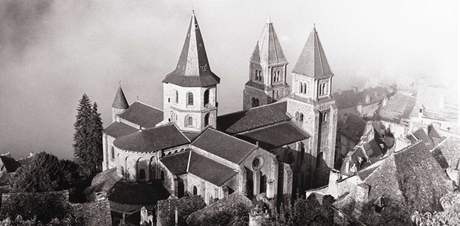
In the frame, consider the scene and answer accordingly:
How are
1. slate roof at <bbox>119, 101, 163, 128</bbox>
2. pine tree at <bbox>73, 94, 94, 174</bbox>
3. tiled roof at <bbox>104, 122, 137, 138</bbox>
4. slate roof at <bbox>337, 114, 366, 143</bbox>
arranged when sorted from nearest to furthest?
slate roof at <bbox>119, 101, 163, 128</bbox> → tiled roof at <bbox>104, 122, 137, 138</bbox> → pine tree at <bbox>73, 94, 94, 174</bbox> → slate roof at <bbox>337, 114, 366, 143</bbox>

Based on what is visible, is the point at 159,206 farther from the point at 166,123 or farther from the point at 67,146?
the point at 67,146

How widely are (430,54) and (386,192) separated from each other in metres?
62.3

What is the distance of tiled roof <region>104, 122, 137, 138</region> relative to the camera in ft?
211

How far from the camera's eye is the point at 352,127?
3255 inches

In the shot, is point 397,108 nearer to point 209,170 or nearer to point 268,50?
point 268,50

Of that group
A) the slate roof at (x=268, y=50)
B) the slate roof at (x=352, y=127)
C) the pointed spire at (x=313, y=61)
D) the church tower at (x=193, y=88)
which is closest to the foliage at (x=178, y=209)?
the church tower at (x=193, y=88)

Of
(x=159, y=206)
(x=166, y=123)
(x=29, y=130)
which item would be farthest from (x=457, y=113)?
(x=29, y=130)

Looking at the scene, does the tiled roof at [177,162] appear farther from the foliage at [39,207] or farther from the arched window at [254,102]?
the foliage at [39,207]

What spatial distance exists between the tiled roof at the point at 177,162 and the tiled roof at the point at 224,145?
1.52 meters

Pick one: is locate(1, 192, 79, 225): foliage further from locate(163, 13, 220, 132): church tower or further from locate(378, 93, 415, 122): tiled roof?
locate(378, 93, 415, 122): tiled roof

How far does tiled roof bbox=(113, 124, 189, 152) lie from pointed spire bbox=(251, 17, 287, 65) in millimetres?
15538

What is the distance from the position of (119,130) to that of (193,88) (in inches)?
469

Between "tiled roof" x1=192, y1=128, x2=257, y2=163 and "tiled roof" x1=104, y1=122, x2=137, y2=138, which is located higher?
"tiled roof" x1=192, y1=128, x2=257, y2=163

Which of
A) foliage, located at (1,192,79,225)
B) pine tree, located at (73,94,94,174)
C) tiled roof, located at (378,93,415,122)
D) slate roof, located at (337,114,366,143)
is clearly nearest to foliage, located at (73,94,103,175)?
pine tree, located at (73,94,94,174)
